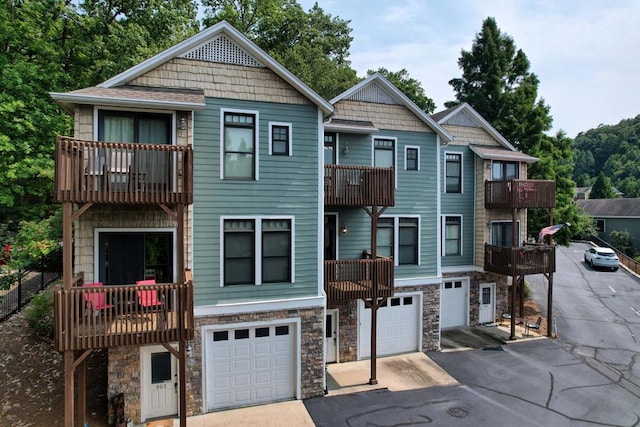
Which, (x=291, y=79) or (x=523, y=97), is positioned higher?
(x=523, y=97)

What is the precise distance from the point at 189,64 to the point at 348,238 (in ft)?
23.4

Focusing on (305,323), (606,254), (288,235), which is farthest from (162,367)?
(606,254)

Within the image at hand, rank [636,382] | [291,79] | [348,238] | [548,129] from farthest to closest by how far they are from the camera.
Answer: [548,129], [348,238], [636,382], [291,79]

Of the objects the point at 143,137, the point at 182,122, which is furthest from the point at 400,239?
the point at 143,137

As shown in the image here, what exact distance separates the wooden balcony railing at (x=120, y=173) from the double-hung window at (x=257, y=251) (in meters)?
2.00

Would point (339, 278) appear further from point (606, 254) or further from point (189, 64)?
point (606, 254)

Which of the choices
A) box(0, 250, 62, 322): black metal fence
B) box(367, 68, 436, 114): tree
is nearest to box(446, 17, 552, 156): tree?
box(367, 68, 436, 114): tree

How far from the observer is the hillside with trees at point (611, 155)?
7762cm

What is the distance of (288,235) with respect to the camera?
987cm

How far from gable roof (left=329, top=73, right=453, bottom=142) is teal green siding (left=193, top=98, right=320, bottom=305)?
3.30 m

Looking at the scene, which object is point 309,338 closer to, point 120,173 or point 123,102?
point 120,173

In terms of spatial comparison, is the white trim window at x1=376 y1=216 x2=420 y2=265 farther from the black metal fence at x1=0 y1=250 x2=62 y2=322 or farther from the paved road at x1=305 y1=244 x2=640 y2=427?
the black metal fence at x1=0 y1=250 x2=62 y2=322

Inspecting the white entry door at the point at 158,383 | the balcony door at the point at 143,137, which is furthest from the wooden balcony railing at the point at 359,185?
the white entry door at the point at 158,383

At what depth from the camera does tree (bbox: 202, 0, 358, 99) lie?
2455 cm
